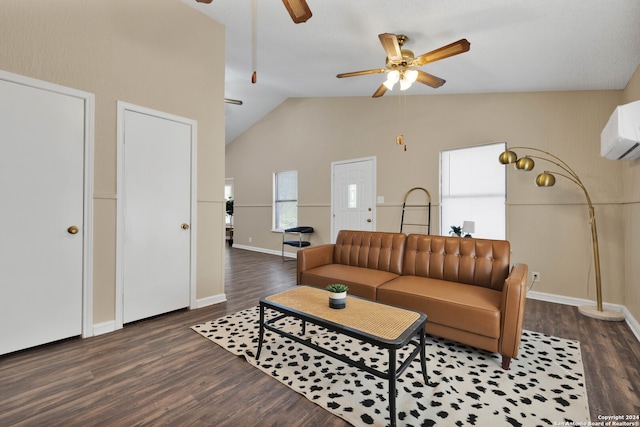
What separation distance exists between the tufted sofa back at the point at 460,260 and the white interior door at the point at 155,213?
8.20ft

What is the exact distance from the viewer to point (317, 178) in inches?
247

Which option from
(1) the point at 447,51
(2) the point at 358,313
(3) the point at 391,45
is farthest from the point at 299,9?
(2) the point at 358,313

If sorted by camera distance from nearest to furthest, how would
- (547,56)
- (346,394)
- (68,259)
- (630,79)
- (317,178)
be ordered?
(346,394), (68,259), (547,56), (630,79), (317,178)

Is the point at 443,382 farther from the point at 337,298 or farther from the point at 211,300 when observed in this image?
the point at 211,300

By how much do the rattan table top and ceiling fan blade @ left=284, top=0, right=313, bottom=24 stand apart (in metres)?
1.65

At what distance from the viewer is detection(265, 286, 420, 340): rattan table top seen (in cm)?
171

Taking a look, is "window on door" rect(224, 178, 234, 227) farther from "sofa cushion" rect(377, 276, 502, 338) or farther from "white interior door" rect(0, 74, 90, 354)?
"sofa cushion" rect(377, 276, 502, 338)

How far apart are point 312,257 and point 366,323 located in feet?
5.77

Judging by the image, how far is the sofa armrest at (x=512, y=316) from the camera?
6.63 ft

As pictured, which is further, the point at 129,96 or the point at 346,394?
the point at 129,96

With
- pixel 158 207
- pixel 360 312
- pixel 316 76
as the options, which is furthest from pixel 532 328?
pixel 316 76

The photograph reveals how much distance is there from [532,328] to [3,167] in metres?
4.73

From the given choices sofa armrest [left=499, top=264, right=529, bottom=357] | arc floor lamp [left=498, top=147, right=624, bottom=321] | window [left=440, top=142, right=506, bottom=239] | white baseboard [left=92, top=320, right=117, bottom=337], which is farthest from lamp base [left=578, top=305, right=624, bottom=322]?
white baseboard [left=92, top=320, right=117, bottom=337]

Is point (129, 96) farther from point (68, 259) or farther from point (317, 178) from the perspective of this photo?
point (317, 178)
